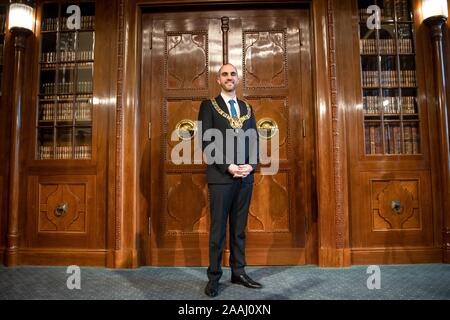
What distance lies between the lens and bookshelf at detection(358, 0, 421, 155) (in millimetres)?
3168

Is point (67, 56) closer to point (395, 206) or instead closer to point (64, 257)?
point (64, 257)

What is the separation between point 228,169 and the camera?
2.27m

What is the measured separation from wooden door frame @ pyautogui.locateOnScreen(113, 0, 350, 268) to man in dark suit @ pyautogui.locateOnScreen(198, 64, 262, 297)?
920 mm

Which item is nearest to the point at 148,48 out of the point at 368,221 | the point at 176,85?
the point at 176,85

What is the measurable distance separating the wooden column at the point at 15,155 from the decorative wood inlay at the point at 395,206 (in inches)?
134

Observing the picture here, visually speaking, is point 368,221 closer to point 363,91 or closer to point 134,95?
point 363,91

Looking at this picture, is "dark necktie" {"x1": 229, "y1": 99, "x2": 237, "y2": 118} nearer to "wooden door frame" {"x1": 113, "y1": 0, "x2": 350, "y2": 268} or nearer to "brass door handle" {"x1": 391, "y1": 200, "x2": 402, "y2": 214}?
"wooden door frame" {"x1": 113, "y1": 0, "x2": 350, "y2": 268}

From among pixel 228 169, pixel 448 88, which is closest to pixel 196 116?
pixel 228 169

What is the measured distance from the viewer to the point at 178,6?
3.28 metres

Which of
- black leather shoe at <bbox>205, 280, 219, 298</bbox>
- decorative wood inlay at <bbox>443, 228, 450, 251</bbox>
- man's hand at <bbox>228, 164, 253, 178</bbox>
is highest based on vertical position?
man's hand at <bbox>228, 164, 253, 178</bbox>

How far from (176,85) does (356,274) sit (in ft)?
7.77

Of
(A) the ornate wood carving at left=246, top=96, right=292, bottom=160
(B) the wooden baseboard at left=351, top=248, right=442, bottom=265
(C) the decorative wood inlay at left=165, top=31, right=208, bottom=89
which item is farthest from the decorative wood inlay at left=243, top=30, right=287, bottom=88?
(B) the wooden baseboard at left=351, top=248, right=442, bottom=265

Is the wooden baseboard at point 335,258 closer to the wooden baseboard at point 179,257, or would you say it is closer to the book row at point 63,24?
the wooden baseboard at point 179,257

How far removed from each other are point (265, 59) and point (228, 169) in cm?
150
